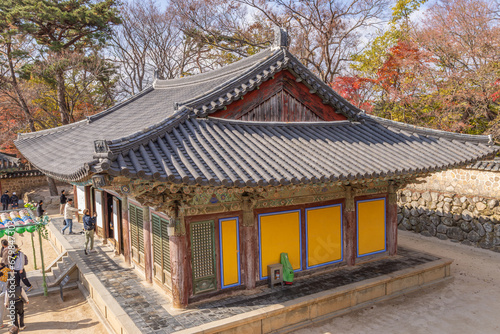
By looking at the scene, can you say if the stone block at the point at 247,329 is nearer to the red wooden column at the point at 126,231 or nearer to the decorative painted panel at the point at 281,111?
the decorative painted panel at the point at 281,111

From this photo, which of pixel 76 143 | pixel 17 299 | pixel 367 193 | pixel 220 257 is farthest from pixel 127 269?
pixel 367 193

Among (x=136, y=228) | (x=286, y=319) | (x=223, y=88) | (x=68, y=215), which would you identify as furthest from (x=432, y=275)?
(x=68, y=215)

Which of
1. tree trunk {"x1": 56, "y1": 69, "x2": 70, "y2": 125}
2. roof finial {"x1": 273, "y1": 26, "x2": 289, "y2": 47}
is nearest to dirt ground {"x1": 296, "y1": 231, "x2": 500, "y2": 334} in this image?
roof finial {"x1": 273, "y1": 26, "x2": 289, "y2": 47}

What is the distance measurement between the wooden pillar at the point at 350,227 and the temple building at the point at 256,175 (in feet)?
0.12

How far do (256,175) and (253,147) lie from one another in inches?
63.0

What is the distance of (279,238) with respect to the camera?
10695 mm

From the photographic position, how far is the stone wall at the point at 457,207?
16.5m

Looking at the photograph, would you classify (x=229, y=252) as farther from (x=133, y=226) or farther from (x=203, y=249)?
(x=133, y=226)

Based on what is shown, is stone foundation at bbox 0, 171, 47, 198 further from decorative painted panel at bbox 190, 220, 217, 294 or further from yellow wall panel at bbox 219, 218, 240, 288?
yellow wall panel at bbox 219, 218, 240, 288

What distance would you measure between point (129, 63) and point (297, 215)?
30581mm

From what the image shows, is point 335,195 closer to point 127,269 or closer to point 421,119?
point 127,269

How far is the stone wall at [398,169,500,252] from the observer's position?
1647cm

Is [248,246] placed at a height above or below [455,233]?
above

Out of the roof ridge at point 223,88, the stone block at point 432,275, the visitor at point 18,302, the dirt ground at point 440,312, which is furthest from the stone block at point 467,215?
the visitor at point 18,302
